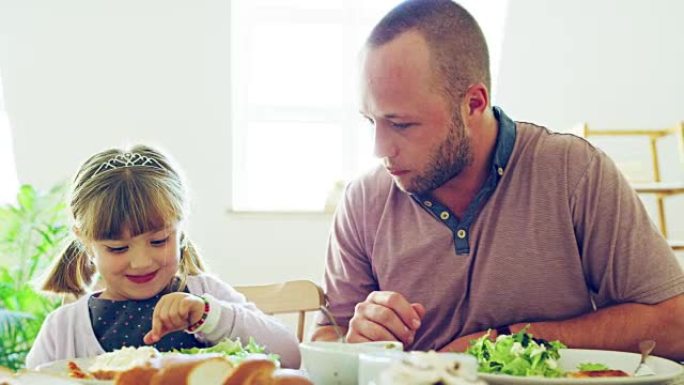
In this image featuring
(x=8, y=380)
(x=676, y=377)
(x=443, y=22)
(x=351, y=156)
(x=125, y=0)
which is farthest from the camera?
(x=351, y=156)

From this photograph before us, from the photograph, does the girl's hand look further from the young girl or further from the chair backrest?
the chair backrest

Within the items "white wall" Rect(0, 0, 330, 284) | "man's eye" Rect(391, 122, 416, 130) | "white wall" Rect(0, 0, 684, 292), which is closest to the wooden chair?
"white wall" Rect(0, 0, 684, 292)

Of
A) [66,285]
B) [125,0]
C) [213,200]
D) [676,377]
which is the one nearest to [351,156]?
[213,200]

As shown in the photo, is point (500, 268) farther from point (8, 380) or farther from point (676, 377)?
point (8, 380)

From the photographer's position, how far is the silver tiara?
1567 mm

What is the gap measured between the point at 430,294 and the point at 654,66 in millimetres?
3196

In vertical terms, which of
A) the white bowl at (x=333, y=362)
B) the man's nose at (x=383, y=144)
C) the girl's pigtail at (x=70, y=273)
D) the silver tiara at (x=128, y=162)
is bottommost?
the girl's pigtail at (x=70, y=273)

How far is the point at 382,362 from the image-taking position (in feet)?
2.09

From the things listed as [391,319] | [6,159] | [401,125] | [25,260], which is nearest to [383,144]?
[401,125]

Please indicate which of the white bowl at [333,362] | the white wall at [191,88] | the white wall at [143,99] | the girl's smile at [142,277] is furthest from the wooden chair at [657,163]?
the white bowl at [333,362]

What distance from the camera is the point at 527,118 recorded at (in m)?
4.17

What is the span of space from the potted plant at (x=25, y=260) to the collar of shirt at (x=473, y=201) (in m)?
1.99

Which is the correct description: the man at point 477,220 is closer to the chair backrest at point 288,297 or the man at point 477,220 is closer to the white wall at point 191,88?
the chair backrest at point 288,297

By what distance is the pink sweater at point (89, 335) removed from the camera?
1395mm
